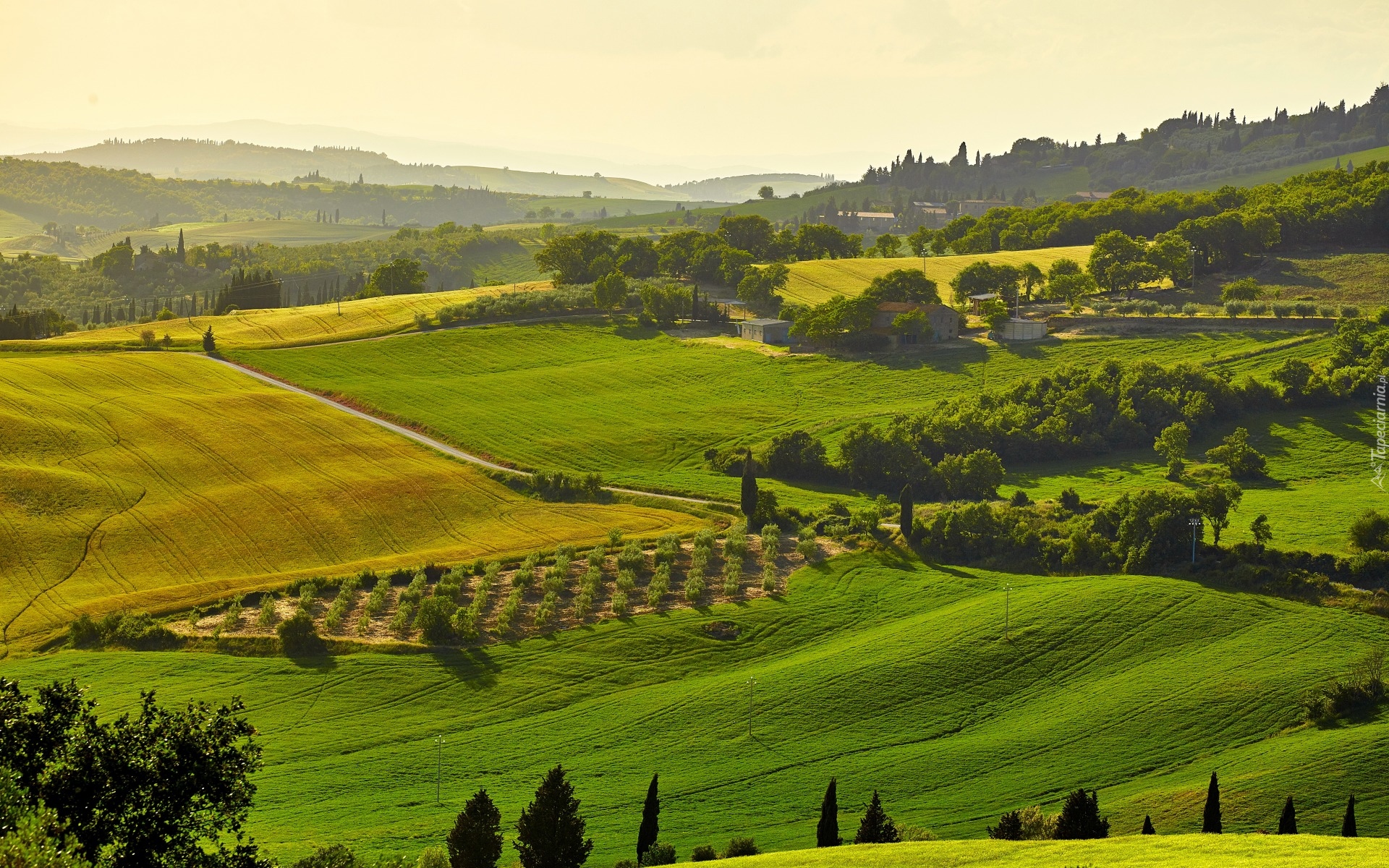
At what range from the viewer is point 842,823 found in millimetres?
48312

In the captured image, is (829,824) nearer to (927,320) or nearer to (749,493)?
(749,493)

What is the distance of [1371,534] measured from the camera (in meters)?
74.2

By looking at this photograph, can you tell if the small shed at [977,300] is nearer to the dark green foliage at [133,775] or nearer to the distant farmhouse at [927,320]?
the distant farmhouse at [927,320]

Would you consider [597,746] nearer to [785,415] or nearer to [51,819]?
[51,819]

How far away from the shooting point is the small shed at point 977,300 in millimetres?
151125

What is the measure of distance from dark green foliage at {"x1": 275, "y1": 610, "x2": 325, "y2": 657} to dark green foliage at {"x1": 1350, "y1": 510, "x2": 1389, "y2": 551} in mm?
58284

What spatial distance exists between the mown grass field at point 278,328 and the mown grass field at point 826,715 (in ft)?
245

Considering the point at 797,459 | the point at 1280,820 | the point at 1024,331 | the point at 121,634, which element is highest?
the point at 1024,331

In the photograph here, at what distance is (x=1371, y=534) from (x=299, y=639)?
60.1m

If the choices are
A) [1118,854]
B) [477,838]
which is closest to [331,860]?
[477,838]

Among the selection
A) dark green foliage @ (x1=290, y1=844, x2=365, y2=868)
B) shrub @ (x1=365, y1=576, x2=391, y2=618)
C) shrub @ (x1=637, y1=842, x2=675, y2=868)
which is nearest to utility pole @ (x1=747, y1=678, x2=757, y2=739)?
shrub @ (x1=637, y1=842, x2=675, y2=868)

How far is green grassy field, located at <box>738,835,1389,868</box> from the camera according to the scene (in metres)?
31.8

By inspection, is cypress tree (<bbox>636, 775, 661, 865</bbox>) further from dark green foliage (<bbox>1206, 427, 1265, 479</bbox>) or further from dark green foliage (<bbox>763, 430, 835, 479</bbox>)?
dark green foliage (<bbox>1206, 427, 1265, 479</bbox>)

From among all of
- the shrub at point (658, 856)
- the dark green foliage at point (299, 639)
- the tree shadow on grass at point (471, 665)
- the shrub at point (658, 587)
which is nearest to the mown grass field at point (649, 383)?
the shrub at point (658, 587)
